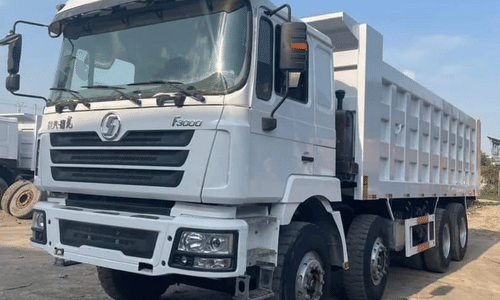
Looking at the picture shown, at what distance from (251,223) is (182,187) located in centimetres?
62

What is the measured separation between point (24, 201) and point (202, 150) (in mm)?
13322

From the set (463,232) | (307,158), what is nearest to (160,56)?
(307,158)

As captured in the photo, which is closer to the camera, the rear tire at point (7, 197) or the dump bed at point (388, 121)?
the dump bed at point (388, 121)

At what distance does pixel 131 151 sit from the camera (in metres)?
4.21

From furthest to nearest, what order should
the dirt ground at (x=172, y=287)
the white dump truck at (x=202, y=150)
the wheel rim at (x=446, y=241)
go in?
1. the wheel rim at (x=446, y=241)
2. the dirt ground at (x=172, y=287)
3. the white dump truck at (x=202, y=150)

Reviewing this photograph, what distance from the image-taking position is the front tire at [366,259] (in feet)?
18.6

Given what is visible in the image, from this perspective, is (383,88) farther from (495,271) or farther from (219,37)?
(495,271)

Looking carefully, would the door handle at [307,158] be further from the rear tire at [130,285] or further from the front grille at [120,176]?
the rear tire at [130,285]

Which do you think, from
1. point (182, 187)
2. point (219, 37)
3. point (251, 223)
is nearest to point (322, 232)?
point (251, 223)

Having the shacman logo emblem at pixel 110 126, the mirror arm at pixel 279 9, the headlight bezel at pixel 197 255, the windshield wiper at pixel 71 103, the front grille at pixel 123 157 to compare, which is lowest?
the headlight bezel at pixel 197 255

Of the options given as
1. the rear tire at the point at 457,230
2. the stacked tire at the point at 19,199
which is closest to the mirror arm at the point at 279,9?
the rear tire at the point at 457,230

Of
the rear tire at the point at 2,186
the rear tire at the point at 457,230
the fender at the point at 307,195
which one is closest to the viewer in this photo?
the fender at the point at 307,195

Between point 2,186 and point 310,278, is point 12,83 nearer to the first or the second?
point 310,278

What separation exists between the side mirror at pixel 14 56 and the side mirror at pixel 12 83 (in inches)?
2.0
